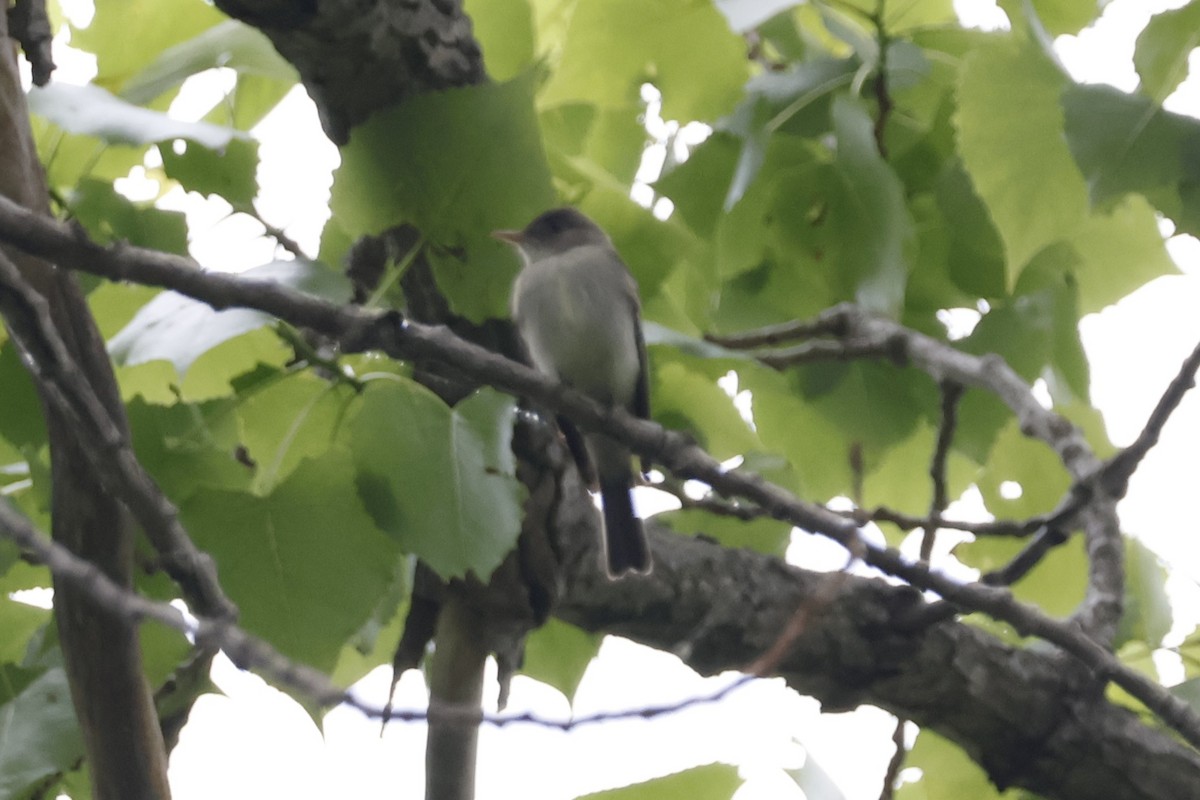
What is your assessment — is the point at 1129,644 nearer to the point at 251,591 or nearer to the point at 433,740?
the point at 433,740

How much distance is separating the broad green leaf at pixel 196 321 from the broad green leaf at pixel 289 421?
0.47 ft

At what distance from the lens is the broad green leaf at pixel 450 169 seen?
49.5 inches

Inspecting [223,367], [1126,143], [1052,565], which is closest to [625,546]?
[223,367]

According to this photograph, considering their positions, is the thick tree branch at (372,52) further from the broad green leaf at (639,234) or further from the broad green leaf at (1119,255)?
the broad green leaf at (1119,255)

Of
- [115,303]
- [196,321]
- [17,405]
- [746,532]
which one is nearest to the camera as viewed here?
[196,321]

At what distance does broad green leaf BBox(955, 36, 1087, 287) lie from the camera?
4.16 feet

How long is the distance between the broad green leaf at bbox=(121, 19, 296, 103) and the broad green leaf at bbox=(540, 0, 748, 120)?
0.37m

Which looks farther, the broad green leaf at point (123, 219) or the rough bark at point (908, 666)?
the rough bark at point (908, 666)

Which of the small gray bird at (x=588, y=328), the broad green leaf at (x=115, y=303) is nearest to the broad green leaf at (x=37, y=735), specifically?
the broad green leaf at (x=115, y=303)

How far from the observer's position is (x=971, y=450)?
1.70m

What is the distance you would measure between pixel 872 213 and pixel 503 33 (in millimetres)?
558

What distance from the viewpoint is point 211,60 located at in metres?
1.41

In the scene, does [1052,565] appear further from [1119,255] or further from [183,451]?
[183,451]

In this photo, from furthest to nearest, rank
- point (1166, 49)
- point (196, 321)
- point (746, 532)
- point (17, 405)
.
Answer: point (746, 532) → point (17, 405) → point (1166, 49) → point (196, 321)
